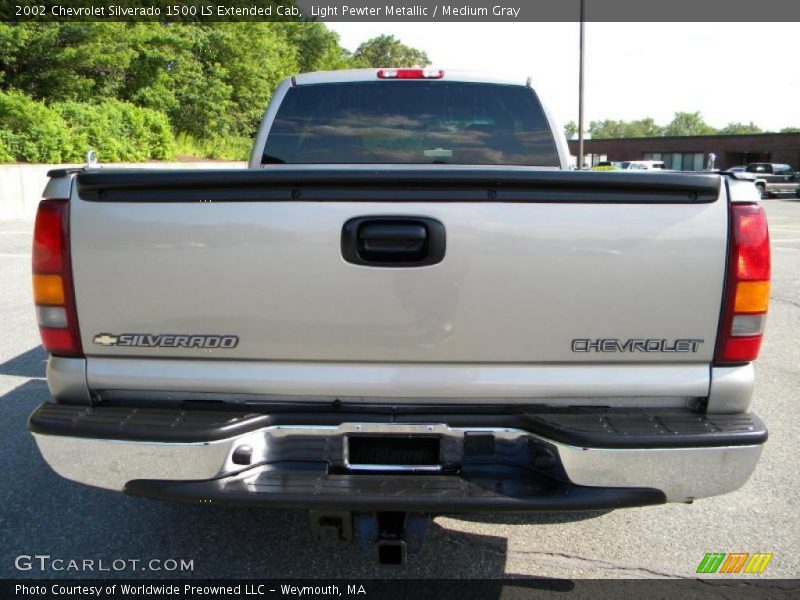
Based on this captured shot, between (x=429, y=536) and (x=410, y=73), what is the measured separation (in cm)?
274

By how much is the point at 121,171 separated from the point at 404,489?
1433mm

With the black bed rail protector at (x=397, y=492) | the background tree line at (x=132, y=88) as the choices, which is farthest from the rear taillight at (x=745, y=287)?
the background tree line at (x=132, y=88)

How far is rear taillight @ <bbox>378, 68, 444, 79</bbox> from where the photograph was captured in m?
4.44

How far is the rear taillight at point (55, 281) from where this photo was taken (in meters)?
2.46

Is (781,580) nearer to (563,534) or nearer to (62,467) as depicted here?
(563,534)

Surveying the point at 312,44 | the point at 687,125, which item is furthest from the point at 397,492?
the point at 687,125

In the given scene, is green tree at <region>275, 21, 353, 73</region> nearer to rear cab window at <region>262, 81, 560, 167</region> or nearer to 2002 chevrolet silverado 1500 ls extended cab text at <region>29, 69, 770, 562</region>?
rear cab window at <region>262, 81, 560, 167</region>

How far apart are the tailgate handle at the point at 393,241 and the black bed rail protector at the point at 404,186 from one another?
3.2 inches

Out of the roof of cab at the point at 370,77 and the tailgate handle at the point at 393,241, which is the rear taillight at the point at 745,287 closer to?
the tailgate handle at the point at 393,241

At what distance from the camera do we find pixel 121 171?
2.45 m

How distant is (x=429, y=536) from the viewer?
3.30 m

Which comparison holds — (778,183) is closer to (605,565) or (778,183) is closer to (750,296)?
(605,565)

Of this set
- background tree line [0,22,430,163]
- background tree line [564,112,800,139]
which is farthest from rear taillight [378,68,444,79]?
background tree line [564,112,800,139]

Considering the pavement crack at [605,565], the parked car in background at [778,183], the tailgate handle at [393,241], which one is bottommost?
the pavement crack at [605,565]
